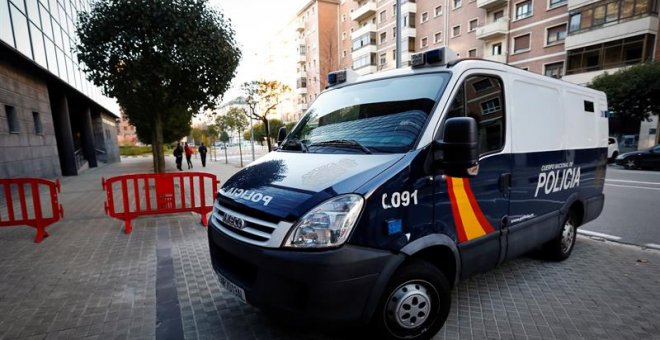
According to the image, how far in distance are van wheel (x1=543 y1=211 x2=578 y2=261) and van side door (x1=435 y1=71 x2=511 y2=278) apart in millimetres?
1553

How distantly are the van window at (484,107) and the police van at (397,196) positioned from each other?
15mm

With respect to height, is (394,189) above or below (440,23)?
below

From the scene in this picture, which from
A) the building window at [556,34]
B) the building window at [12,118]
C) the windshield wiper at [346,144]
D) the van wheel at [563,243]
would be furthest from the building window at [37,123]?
the building window at [556,34]

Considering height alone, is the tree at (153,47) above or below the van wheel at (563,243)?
above

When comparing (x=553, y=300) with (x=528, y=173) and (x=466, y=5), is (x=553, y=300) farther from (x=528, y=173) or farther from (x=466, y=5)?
(x=466, y=5)

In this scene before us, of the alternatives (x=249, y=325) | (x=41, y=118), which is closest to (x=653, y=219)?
(x=249, y=325)

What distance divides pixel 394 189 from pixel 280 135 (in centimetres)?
262

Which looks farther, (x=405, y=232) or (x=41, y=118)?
(x=41, y=118)

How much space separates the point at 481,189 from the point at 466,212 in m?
0.29

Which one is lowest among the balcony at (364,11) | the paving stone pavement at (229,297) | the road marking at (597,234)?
the road marking at (597,234)

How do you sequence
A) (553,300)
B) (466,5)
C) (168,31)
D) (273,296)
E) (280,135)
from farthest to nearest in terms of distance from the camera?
(466,5) → (168,31) → (280,135) → (553,300) → (273,296)

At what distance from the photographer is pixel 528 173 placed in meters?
3.48

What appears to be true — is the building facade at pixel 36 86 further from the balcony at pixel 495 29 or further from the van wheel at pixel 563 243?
the balcony at pixel 495 29

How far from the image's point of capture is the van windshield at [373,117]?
267 cm
